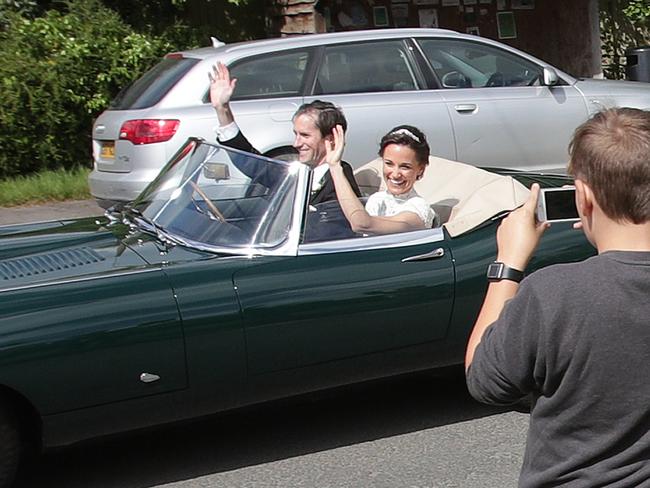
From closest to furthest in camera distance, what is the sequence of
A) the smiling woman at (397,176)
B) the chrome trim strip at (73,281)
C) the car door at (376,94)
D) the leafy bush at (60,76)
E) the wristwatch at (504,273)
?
the wristwatch at (504,273)
the chrome trim strip at (73,281)
the smiling woman at (397,176)
the car door at (376,94)
the leafy bush at (60,76)

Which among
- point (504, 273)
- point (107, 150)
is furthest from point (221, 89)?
point (504, 273)

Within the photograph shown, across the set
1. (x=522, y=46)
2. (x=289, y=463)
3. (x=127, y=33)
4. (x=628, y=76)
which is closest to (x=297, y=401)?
(x=289, y=463)

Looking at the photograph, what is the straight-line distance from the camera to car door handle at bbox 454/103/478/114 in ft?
26.9

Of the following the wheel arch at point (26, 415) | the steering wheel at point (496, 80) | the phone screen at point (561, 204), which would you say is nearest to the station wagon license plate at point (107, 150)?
the steering wheel at point (496, 80)

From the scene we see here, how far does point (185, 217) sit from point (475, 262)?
1.25m

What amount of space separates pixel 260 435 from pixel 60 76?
6.79m

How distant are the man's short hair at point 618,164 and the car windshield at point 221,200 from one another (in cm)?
244

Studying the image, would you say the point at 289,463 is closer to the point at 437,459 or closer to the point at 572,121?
the point at 437,459

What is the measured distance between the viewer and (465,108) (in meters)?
8.22

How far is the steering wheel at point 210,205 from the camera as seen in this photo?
4.39 m

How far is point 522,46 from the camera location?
14.4 meters

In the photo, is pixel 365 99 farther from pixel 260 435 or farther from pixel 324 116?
pixel 260 435

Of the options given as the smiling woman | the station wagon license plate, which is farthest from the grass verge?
the smiling woman

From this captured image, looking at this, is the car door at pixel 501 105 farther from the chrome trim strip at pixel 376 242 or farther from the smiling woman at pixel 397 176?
the chrome trim strip at pixel 376 242
